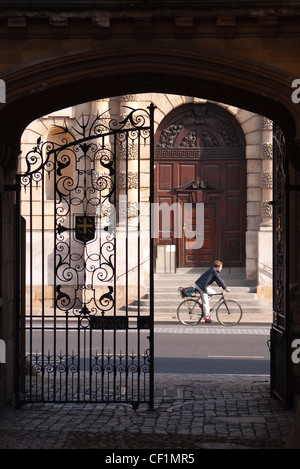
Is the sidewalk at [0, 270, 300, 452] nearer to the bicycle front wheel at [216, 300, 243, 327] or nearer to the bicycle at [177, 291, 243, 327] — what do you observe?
the bicycle at [177, 291, 243, 327]

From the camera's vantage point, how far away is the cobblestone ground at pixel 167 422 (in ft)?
27.1

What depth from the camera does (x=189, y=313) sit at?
20391mm

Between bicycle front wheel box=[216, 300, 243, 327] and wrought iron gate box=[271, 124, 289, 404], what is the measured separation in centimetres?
942

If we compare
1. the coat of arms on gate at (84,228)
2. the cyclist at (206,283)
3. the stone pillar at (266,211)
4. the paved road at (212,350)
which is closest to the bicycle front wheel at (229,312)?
the cyclist at (206,283)

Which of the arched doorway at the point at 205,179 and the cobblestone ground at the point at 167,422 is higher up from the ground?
the arched doorway at the point at 205,179

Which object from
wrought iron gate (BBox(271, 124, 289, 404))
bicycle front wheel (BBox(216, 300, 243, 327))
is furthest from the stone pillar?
wrought iron gate (BBox(271, 124, 289, 404))

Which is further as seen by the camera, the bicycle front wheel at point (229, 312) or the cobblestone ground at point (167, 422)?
the bicycle front wheel at point (229, 312)

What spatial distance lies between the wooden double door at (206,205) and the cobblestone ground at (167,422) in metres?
13.2

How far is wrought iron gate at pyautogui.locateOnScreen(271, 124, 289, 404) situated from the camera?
33.2ft

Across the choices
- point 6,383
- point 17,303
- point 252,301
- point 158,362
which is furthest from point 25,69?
point 252,301

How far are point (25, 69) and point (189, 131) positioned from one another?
52.3ft

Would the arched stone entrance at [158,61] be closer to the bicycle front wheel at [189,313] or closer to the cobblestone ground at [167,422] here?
the cobblestone ground at [167,422]

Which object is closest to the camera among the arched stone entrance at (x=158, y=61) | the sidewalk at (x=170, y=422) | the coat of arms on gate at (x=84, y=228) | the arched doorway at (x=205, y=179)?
the sidewalk at (x=170, y=422)

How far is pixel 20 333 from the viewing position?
421 inches
